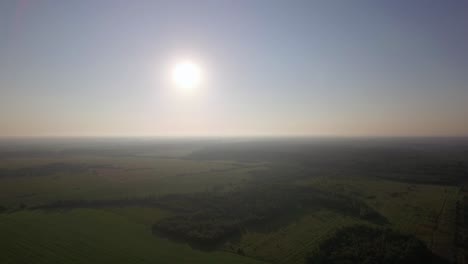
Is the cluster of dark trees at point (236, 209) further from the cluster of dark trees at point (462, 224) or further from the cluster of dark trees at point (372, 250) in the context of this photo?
the cluster of dark trees at point (372, 250)

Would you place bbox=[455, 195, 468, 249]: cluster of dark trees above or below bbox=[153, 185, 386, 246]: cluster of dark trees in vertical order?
below

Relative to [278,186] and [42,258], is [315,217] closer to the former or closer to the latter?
[278,186]

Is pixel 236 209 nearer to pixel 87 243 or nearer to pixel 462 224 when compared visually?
pixel 87 243

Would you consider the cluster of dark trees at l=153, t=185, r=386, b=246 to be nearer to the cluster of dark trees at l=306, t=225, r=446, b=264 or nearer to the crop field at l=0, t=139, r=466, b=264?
the crop field at l=0, t=139, r=466, b=264

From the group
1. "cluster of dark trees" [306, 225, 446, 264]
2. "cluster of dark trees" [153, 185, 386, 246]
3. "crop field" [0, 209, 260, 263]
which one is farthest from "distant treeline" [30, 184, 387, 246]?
"cluster of dark trees" [306, 225, 446, 264]

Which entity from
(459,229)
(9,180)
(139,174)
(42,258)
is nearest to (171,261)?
(42,258)

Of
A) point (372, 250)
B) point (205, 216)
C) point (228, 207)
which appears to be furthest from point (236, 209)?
point (372, 250)

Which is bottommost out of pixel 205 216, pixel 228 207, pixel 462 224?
pixel 462 224
